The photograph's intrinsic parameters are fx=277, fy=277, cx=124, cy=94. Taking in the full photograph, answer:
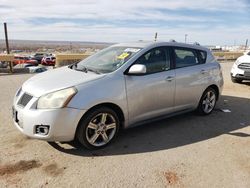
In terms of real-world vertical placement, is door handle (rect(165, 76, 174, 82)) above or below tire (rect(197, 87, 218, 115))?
above

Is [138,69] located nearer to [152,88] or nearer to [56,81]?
[152,88]

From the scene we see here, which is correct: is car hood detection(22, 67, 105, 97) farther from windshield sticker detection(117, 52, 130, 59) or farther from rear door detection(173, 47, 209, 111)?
rear door detection(173, 47, 209, 111)

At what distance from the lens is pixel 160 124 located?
5.41 metres

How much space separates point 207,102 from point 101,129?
283 cm

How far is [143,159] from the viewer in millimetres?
3922

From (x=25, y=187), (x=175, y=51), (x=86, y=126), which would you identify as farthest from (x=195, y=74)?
(x=25, y=187)

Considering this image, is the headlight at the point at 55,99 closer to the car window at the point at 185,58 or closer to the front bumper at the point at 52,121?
the front bumper at the point at 52,121

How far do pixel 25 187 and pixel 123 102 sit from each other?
1.82 m

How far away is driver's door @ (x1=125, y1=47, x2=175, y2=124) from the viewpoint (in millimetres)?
4410

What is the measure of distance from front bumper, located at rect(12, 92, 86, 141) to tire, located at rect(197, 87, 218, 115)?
296cm

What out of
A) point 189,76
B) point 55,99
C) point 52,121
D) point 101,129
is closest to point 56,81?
point 55,99

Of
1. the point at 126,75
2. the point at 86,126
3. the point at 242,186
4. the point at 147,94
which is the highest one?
the point at 126,75

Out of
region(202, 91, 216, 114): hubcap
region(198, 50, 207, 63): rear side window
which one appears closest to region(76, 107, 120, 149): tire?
Result: region(202, 91, 216, 114): hubcap

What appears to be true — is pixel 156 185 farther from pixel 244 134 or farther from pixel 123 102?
pixel 244 134
